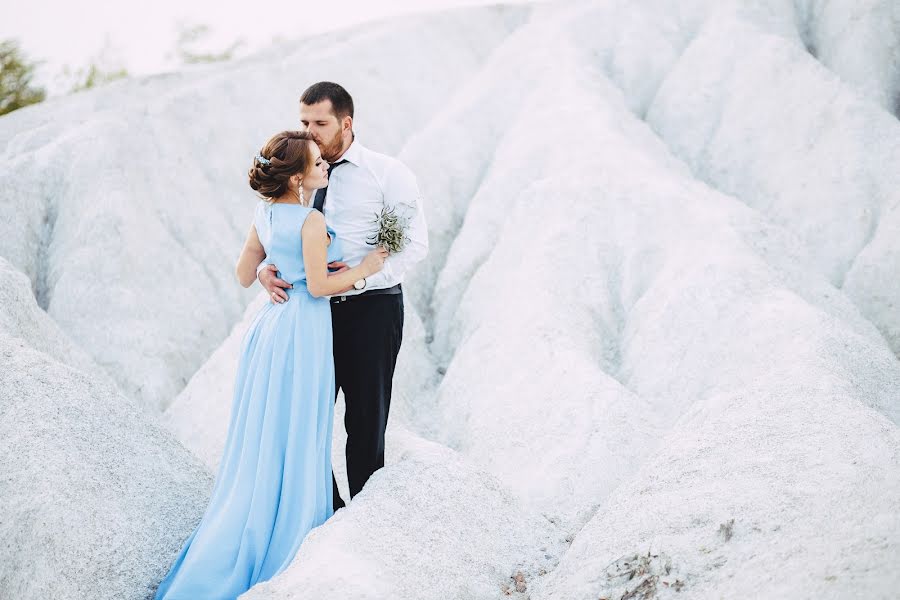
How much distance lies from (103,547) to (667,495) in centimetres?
300

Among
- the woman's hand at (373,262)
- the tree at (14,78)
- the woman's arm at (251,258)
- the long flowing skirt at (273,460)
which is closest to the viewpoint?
the long flowing skirt at (273,460)

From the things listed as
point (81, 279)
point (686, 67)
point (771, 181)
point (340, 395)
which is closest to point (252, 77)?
point (81, 279)

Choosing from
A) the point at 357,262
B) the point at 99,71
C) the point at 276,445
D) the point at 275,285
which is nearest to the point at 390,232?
the point at 357,262

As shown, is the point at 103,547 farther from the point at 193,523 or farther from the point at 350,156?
the point at 350,156

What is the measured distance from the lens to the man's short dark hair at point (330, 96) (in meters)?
4.76

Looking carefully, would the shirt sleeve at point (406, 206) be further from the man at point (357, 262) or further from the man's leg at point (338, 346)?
the man's leg at point (338, 346)

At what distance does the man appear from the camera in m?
4.77

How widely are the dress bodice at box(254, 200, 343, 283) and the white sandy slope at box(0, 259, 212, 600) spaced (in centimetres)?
151

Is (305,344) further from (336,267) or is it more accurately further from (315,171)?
(315,171)

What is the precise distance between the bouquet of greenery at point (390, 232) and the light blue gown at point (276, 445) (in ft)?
1.49

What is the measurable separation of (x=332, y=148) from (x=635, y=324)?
17.3ft

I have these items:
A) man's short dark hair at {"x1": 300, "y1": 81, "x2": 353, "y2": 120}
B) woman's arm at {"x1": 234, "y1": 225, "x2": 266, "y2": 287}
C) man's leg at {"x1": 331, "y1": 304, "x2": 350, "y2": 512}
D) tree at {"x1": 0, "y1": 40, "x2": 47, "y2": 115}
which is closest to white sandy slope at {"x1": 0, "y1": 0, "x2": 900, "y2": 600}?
→ man's leg at {"x1": 331, "y1": 304, "x2": 350, "y2": 512}

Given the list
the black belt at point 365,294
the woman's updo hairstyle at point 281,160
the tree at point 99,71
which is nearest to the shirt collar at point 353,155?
the woman's updo hairstyle at point 281,160

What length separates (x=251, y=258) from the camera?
489 cm
